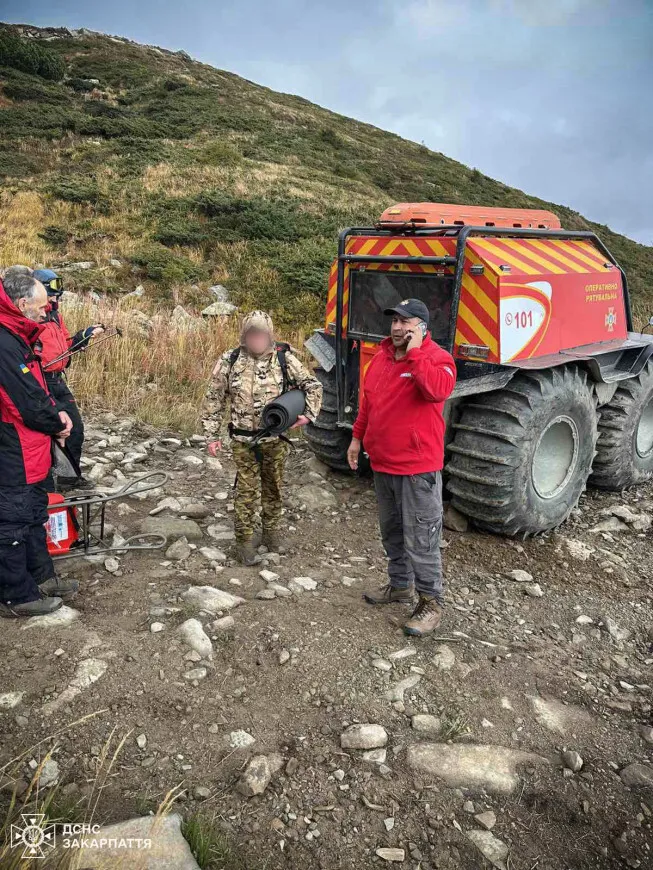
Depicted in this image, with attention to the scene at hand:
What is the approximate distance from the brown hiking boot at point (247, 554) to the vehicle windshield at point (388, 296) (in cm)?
186

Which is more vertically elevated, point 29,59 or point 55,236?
point 29,59

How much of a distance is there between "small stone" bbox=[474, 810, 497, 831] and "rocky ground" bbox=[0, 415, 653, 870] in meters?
0.02

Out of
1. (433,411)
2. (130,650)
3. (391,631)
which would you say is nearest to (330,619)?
(391,631)

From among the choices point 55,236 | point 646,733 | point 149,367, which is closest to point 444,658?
point 646,733

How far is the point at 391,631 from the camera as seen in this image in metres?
3.38

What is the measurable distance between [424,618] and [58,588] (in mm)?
2016

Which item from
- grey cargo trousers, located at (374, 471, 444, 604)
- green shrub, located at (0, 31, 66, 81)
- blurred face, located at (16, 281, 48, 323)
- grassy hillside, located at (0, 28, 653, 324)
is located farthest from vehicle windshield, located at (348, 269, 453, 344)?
green shrub, located at (0, 31, 66, 81)

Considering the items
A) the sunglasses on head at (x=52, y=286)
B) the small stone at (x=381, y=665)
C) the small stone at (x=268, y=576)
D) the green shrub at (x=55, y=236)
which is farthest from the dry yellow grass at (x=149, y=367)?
the green shrub at (x=55, y=236)

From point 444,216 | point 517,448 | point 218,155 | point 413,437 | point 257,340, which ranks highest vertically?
point 218,155

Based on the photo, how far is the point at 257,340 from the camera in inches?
149

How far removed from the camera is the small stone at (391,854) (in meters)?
2.09

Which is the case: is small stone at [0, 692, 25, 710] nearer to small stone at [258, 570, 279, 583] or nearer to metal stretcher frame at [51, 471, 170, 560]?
metal stretcher frame at [51, 471, 170, 560]

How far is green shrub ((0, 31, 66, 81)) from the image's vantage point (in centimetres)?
3119

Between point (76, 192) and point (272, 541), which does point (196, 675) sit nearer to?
point (272, 541)
